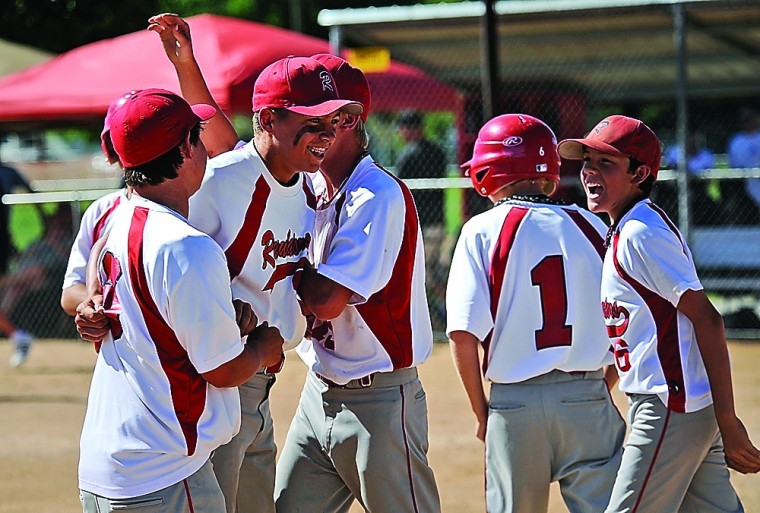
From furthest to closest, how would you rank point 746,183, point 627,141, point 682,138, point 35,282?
point 35,282 → point 746,183 → point 682,138 → point 627,141

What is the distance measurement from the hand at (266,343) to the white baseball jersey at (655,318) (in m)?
1.28

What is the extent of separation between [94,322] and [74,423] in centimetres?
583

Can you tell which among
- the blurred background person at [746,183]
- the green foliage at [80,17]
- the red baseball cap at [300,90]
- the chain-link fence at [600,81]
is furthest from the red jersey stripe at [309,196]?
the green foliage at [80,17]

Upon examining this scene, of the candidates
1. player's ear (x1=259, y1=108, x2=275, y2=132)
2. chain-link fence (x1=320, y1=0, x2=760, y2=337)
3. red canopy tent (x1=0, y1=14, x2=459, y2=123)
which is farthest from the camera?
red canopy tent (x1=0, y1=14, x2=459, y2=123)

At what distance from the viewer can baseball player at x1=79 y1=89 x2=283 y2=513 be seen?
3.00 metres

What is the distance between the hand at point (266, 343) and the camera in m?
3.28

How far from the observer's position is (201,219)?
3.59 metres

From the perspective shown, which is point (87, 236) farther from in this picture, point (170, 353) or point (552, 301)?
Answer: point (170, 353)

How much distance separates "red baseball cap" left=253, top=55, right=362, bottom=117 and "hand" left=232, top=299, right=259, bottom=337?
649 mm

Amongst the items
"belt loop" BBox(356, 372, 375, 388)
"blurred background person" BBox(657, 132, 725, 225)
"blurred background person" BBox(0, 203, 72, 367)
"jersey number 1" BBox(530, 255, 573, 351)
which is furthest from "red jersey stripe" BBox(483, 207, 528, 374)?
"blurred background person" BBox(0, 203, 72, 367)

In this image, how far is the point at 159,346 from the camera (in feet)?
10.0

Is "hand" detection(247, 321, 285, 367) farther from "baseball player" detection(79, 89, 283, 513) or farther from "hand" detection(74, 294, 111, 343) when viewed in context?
"hand" detection(74, 294, 111, 343)

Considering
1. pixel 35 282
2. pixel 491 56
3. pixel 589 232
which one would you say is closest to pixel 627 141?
pixel 589 232

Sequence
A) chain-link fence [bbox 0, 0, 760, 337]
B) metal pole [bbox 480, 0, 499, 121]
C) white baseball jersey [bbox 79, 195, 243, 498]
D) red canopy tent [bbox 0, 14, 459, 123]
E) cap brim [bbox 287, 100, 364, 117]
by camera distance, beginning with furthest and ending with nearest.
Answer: red canopy tent [bbox 0, 14, 459, 123] → chain-link fence [bbox 0, 0, 760, 337] → metal pole [bbox 480, 0, 499, 121] → cap brim [bbox 287, 100, 364, 117] → white baseball jersey [bbox 79, 195, 243, 498]
